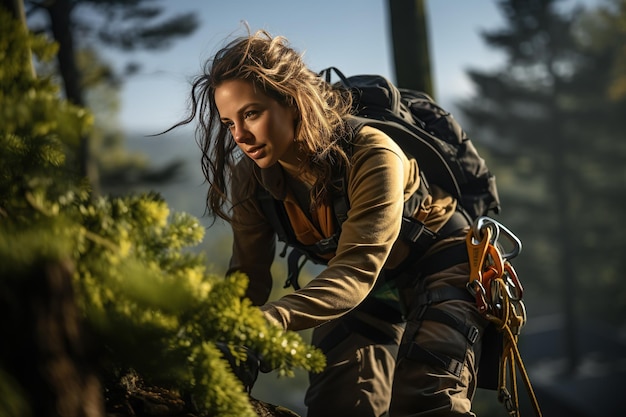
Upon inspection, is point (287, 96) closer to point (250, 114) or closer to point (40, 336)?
point (250, 114)

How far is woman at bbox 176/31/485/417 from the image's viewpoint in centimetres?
264

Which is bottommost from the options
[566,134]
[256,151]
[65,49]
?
[256,151]

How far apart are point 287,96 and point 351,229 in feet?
1.99

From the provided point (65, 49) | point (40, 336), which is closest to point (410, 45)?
point (40, 336)

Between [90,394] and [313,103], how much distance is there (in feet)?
5.90

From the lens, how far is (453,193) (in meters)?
3.45

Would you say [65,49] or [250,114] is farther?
[65,49]

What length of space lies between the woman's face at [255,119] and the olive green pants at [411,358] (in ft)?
3.09

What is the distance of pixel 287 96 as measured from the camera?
287 cm

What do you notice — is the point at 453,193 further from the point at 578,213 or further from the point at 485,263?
the point at 578,213

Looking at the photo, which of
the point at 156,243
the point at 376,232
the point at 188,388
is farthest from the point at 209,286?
the point at 376,232

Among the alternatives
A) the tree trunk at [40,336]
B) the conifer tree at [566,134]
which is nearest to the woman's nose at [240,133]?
the tree trunk at [40,336]

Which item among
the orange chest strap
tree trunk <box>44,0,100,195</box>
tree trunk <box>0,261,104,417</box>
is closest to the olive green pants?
the orange chest strap

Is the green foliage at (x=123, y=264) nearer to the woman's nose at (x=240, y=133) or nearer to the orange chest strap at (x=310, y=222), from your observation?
the woman's nose at (x=240, y=133)
